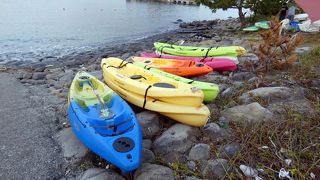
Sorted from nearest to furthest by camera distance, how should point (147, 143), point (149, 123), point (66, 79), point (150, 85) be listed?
1. point (147, 143)
2. point (149, 123)
3. point (150, 85)
4. point (66, 79)

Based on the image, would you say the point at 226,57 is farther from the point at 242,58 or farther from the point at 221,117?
the point at 221,117

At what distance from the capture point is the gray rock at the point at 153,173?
4.03 meters

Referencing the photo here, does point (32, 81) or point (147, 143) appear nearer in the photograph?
point (147, 143)

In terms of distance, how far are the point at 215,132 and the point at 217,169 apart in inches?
35.7

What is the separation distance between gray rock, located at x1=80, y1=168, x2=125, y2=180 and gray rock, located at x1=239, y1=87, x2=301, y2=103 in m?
2.64

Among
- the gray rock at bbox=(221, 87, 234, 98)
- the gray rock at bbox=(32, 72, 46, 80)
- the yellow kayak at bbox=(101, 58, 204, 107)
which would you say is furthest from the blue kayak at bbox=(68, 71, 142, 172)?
the gray rock at bbox=(32, 72, 46, 80)

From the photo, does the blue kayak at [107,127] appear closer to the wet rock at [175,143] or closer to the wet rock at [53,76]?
the wet rock at [175,143]

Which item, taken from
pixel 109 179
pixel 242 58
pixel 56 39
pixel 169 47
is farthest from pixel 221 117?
pixel 56 39

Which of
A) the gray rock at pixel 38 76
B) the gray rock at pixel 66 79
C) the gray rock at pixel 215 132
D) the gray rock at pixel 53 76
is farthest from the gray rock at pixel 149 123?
the gray rock at pixel 38 76

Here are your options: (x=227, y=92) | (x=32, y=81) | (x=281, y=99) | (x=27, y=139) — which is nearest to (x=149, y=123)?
(x=227, y=92)

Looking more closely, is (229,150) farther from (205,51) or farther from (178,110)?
(205,51)

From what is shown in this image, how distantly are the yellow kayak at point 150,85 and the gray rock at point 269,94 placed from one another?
0.95 m

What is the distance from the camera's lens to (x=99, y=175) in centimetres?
407

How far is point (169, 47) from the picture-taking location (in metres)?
10.2
